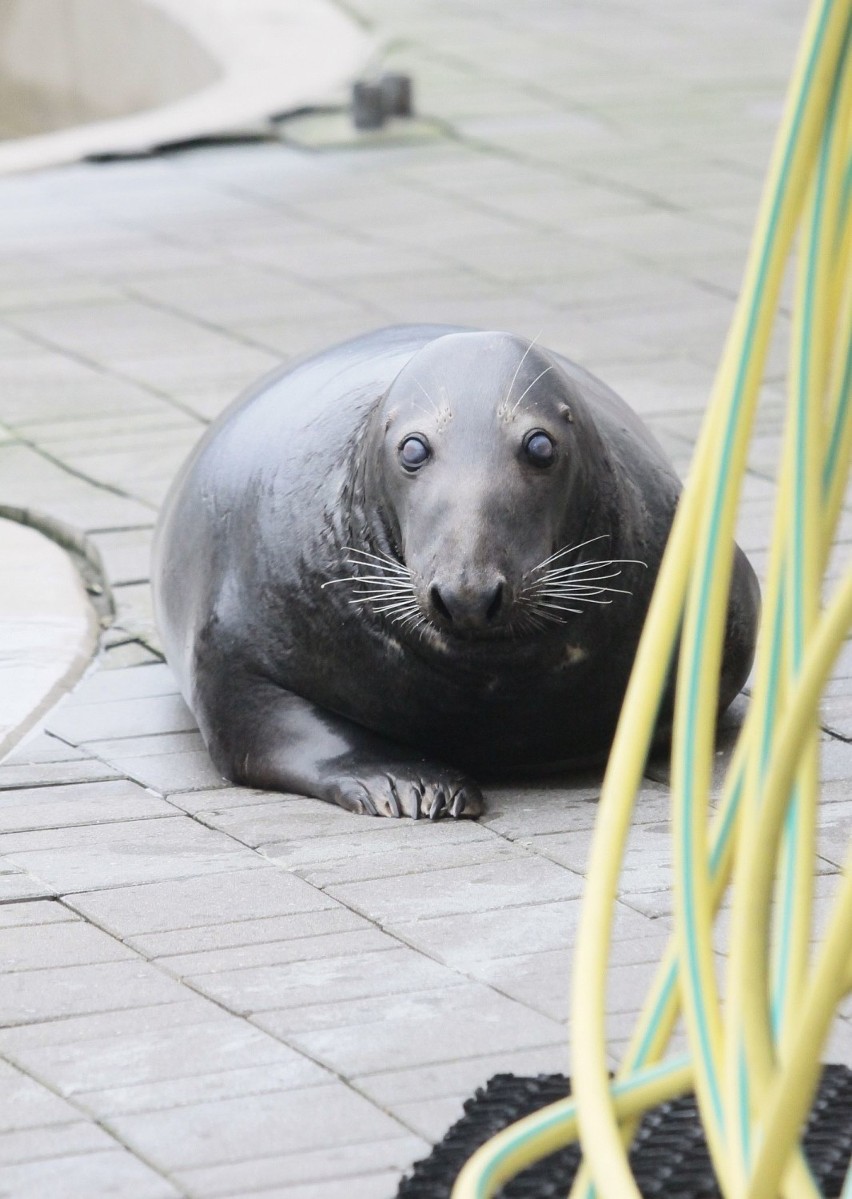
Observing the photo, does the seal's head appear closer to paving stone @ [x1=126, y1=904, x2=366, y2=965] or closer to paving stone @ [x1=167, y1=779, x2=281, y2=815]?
paving stone @ [x1=167, y1=779, x2=281, y2=815]

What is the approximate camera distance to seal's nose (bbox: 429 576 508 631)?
13.6ft

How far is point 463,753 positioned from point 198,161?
713cm

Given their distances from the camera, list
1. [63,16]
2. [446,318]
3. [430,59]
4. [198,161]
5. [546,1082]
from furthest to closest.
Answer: [63,16] → [430,59] → [198,161] → [446,318] → [546,1082]

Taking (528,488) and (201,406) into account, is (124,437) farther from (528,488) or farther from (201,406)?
(528,488)

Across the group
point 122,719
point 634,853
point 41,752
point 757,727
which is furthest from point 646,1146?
point 122,719

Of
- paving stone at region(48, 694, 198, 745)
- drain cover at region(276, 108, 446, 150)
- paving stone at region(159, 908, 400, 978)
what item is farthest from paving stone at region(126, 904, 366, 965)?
drain cover at region(276, 108, 446, 150)

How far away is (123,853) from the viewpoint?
14.2ft

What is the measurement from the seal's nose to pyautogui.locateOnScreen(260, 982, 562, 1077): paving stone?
2.43 feet

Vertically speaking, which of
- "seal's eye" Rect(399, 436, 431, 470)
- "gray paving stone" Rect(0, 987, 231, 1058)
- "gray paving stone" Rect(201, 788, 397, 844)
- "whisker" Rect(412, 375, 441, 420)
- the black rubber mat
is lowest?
"gray paving stone" Rect(201, 788, 397, 844)

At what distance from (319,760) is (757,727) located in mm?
2254

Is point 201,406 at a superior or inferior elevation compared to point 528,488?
inferior

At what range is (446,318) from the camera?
27.4 feet

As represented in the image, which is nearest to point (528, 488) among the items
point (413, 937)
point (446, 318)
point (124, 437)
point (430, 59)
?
point (413, 937)

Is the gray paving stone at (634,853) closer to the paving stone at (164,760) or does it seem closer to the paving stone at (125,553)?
the paving stone at (164,760)
